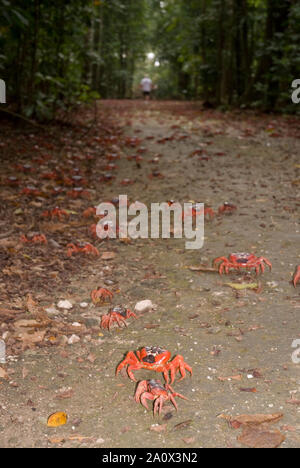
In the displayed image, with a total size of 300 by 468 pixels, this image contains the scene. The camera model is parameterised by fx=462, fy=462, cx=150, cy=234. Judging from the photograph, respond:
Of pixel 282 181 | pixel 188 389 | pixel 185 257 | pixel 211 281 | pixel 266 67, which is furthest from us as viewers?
pixel 266 67

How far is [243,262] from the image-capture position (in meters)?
4.48

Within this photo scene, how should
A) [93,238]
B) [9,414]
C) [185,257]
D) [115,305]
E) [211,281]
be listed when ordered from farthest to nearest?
[93,238] → [185,257] → [211,281] → [115,305] → [9,414]

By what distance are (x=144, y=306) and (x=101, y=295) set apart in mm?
452

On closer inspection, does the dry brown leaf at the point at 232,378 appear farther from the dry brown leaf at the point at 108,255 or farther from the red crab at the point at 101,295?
the dry brown leaf at the point at 108,255

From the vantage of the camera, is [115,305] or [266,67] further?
[266,67]

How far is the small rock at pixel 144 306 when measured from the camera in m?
4.03

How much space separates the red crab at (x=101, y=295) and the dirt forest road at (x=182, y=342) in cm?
12

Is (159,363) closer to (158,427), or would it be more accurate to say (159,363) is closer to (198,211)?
(158,427)

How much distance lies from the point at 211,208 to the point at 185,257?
5.51 feet

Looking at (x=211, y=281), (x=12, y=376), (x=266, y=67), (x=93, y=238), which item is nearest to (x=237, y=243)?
(x=211, y=281)

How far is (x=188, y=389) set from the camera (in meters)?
3.00

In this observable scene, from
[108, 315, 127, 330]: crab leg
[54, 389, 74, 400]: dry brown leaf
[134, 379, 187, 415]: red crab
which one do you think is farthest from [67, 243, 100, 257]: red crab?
[134, 379, 187, 415]: red crab

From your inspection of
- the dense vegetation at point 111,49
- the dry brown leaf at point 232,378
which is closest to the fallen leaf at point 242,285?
the dry brown leaf at point 232,378

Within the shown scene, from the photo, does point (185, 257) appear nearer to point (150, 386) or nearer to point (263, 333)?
point (263, 333)
